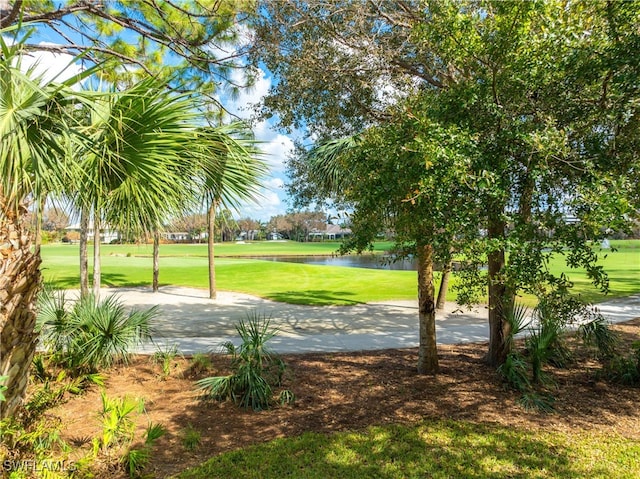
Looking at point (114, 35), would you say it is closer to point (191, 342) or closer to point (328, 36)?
point (328, 36)

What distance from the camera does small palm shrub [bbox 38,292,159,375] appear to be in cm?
568

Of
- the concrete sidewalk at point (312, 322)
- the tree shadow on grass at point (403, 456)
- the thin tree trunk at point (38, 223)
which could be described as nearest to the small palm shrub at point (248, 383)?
the tree shadow on grass at point (403, 456)

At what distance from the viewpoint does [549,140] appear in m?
3.08

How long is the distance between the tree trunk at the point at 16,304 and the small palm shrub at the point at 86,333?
88.3 inches

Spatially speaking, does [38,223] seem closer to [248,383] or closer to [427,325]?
[248,383]

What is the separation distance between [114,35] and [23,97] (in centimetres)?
555

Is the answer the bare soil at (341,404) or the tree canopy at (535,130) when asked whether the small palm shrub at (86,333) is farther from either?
the tree canopy at (535,130)

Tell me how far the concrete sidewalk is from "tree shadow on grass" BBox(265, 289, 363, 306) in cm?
55

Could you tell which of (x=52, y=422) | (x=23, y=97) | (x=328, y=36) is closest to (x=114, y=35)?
(x=328, y=36)

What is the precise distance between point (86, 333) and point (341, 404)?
150 inches

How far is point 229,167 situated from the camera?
185 inches

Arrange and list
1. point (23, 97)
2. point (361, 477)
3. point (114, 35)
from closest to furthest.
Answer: point (23, 97)
point (361, 477)
point (114, 35)

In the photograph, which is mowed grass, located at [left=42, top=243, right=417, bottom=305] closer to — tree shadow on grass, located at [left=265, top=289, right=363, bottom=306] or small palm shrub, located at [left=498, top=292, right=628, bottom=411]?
tree shadow on grass, located at [left=265, top=289, right=363, bottom=306]

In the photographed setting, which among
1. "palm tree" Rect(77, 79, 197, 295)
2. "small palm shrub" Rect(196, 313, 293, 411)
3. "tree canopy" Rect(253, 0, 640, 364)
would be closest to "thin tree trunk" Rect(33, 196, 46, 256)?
"palm tree" Rect(77, 79, 197, 295)
